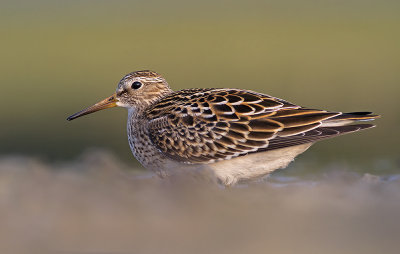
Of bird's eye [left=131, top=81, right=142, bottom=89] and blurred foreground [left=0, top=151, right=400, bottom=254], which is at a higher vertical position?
bird's eye [left=131, top=81, right=142, bottom=89]

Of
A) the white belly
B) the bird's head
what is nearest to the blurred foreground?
the white belly

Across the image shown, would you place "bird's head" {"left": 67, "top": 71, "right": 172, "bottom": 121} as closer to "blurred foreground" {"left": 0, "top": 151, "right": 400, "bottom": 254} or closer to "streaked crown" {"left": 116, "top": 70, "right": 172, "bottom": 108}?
"streaked crown" {"left": 116, "top": 70, "right": 172, "bottom": 108}

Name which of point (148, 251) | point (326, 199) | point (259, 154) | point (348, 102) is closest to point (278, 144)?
point (259, 154)

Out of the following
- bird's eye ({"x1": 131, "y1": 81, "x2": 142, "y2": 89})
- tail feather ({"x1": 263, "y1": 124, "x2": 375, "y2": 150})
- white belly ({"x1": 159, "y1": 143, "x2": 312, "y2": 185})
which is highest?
bird's eye ({"x1": 131, "y1": 81, "x2": 142, "y2": 89})

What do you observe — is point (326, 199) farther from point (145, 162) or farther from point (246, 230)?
point (145, 162)

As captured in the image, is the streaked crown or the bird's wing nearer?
the bird's wing

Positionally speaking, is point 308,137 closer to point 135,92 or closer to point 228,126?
point 228,126

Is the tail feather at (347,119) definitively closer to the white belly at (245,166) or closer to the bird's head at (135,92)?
the white belly at (245,166)

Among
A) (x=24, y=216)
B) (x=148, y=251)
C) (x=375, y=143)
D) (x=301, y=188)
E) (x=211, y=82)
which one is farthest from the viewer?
(x=211, y=82)
